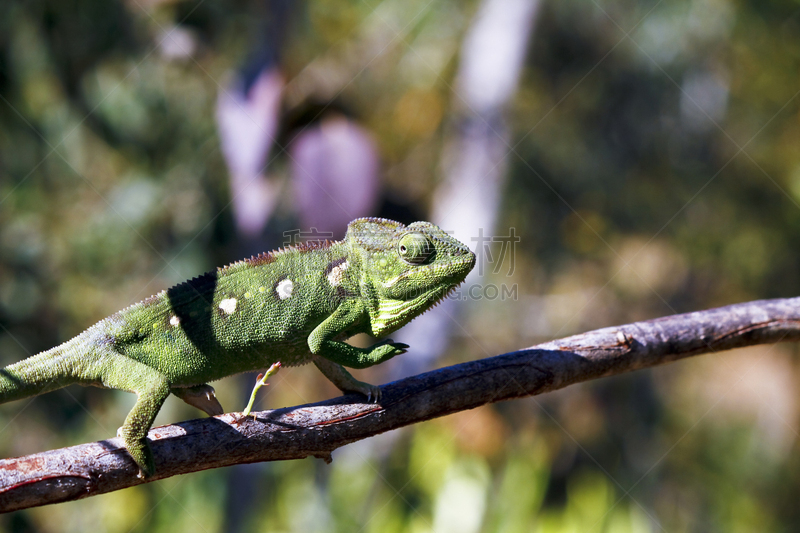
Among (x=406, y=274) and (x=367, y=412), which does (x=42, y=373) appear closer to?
(x=367, y=412)

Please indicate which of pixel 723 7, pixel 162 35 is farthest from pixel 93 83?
pixel 723 7

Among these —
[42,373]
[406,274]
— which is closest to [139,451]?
[42,373]

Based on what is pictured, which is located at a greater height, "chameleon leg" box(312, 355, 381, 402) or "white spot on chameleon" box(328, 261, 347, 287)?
"white spot on chameleon" box(328, 261, 347, 287)

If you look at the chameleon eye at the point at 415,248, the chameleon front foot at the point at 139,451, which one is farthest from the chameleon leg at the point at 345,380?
the chameleon front foot at the point at 139,451

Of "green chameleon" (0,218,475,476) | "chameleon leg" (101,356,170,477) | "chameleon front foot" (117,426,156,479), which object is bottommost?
"chameleon front foot" (117,426,156,479)

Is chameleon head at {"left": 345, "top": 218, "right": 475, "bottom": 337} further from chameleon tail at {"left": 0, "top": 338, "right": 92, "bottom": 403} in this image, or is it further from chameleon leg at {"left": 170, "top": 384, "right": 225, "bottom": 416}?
chameleon tail at {"left": 0, "top": 338, "right": 92, "bottom": 403}

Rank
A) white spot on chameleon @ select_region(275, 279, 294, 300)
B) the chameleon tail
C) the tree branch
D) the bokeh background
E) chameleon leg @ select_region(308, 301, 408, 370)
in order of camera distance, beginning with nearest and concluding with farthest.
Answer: the tree branch, the chameleon tail, chameleon leg @ select_region(308, 301, 408, 370), white spot on chameleon @ select_region(275, 279, 294, 300), the bokeh background

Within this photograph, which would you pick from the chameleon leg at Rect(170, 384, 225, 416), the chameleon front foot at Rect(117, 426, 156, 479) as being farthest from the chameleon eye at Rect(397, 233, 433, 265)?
the chameleon front foot at Rect(117, 426, 156, 479)

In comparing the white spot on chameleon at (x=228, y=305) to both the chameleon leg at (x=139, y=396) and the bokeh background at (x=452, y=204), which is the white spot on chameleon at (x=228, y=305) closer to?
the chameleon leg at (x=139, y=396)
